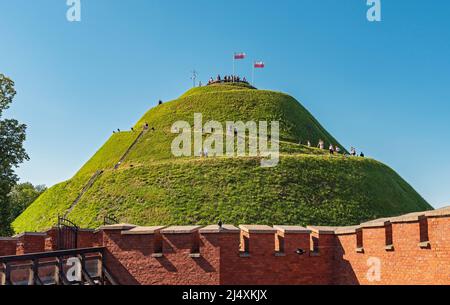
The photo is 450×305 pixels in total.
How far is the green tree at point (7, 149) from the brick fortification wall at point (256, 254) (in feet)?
58.1

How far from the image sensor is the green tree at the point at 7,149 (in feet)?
79.0

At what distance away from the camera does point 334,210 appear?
123 feet

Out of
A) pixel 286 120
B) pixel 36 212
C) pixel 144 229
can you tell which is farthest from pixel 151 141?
pixel 144 229

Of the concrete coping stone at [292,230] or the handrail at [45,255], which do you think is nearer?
the handrail at [45,255]

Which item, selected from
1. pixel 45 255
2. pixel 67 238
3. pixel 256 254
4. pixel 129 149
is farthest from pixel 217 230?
pixel 129 149

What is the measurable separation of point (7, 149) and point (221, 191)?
19265 mm

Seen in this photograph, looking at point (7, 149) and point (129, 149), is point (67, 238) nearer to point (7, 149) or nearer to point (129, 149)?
point (7, 149)

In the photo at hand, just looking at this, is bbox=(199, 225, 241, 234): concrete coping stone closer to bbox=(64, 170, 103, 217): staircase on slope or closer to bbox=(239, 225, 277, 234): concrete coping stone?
bbox=(239, 225, 277, 234): concrete coping stone

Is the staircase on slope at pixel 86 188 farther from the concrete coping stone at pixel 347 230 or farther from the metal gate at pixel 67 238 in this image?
the concrete coping stone at pixel 347 230

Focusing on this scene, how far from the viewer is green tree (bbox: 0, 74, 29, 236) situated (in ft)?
79.0

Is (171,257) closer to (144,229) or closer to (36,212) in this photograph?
(144,229)

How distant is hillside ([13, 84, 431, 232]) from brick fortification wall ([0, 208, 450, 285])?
24445 millimetres

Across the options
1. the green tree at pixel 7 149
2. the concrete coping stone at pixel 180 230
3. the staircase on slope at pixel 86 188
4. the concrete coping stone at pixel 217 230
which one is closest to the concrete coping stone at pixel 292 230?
the concrete coping stone at pixel 217 230

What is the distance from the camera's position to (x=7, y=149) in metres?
24.6
